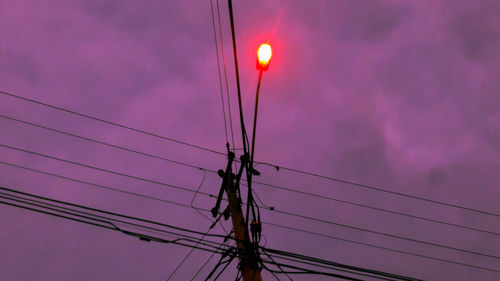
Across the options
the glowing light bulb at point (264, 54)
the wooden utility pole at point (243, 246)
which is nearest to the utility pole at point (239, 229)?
the wooden utility pole at point (243, 246)

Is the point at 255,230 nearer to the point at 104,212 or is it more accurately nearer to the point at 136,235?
the point at 136,235

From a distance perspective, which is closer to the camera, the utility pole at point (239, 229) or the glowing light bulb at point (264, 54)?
the glowing light bulb at point (264, 54)

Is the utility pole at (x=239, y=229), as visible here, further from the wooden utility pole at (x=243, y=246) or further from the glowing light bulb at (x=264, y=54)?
the glowing light bulb at (x=264, y=54)

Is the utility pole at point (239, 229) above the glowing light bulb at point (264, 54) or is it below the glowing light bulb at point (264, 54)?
below

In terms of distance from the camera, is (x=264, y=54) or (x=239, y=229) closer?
(x=264, y=54)

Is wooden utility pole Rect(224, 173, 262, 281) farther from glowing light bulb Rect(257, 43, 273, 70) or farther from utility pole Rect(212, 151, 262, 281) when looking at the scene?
glowing light bulb Rect(257, 43, 273, 70)

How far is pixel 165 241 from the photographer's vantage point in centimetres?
820

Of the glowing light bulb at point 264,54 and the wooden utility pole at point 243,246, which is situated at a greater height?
the glowing light bulb at point 264,54

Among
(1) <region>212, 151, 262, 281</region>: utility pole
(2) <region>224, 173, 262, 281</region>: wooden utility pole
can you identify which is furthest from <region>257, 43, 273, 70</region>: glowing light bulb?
(2) <region>224, 173, 262, 281</region>: wooden utility pole

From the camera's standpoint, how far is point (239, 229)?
8.33 m

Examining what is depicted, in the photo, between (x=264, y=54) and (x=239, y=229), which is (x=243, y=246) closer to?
(x=239, y=229)

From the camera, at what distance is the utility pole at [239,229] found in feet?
25.3

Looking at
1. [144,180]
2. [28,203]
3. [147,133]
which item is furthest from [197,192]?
[28,203]

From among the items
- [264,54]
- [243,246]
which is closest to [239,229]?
[243,246]
